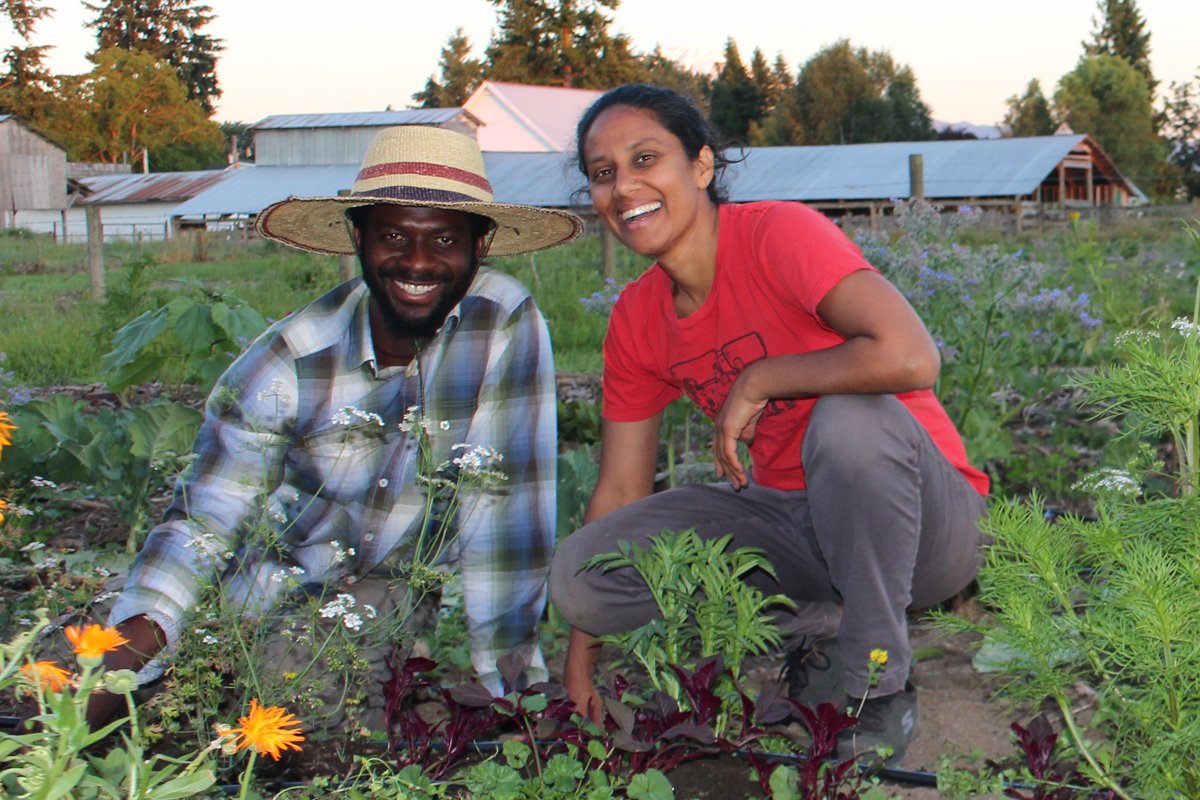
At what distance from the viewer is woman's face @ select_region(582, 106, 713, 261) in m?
2.58

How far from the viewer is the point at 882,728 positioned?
234cm

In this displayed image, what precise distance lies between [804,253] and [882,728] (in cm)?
93

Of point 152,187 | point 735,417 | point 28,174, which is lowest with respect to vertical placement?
point 735,417

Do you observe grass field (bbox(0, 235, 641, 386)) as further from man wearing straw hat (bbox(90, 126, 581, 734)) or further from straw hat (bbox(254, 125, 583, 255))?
man wearing straw hat (bbox(90, 126, 581, 734))

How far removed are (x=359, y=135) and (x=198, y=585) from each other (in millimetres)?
38510

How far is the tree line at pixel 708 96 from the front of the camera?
165ft

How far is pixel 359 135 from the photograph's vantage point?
39.2 m

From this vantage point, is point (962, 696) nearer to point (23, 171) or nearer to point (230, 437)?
point (230, 437)

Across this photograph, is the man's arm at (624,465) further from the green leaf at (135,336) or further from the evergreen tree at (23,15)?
the evergreen tree at (23,15)

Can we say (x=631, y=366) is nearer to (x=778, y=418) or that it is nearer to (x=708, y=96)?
(x=778, y=418)

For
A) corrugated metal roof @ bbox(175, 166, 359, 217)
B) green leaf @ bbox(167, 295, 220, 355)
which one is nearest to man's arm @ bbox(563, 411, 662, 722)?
green leaf @ bbox(167, 295, 220, 355)

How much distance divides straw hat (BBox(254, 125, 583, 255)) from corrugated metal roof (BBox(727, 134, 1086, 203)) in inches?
1083

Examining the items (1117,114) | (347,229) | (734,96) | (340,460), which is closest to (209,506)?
(340,460)

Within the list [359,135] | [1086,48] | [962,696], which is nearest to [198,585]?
[962,696]
